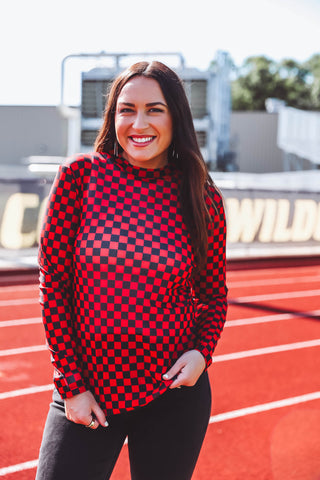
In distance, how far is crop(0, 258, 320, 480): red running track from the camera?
10.5ft

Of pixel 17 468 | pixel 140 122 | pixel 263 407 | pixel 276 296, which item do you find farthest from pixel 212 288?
pixel 276 296

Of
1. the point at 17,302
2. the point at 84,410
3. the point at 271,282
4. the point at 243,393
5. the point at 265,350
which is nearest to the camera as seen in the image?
the point at 84,410

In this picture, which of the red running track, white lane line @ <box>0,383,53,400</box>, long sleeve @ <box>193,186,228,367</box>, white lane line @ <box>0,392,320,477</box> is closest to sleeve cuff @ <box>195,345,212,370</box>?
long sleeve @ <box>193,186,228,367</box>

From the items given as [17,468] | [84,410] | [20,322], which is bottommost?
[20,322]

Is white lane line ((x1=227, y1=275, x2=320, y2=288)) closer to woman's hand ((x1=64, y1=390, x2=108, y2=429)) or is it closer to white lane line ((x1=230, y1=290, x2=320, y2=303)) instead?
white lane line ((x1=230, y1=290, x2=320, y2=303))

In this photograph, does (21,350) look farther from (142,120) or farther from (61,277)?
(142,120)

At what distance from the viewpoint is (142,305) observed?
1.42 metres

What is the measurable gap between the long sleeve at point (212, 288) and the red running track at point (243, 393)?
178 centimetres

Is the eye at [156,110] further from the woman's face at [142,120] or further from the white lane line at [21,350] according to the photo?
the white lane line at [21,350]

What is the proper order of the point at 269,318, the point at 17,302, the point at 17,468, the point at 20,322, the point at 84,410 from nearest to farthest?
the point at 84,410
the point at 17,468
the point at 20,322
the point at 269,318
the point at 17,302

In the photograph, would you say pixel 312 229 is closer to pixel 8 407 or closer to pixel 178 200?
→ pixel 8 407

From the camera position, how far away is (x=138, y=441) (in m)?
1.48

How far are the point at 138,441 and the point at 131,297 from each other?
0.42 m

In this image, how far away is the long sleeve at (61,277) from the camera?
4.53 feet
